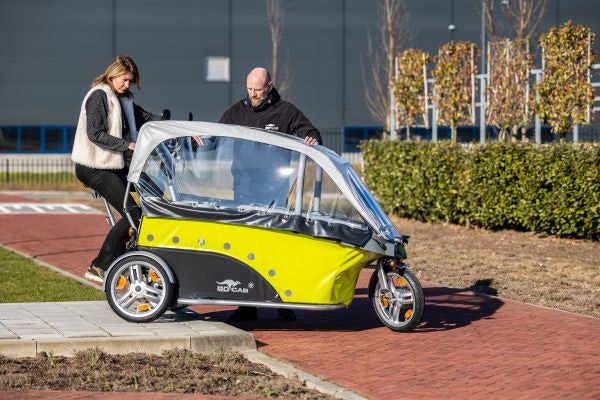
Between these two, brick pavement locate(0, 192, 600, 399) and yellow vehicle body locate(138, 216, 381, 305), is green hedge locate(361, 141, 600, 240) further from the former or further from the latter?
yellow vehicle body locate(138, 216, 381, 305)

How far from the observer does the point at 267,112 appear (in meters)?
9.83

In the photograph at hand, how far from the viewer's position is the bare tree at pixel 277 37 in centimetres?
4688

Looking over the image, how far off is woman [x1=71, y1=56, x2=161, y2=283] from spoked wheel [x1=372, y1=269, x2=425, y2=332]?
2.09 meters

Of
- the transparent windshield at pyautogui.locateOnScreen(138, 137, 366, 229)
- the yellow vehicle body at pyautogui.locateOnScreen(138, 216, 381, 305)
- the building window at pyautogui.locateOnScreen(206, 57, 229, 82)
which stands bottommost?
the yellow vehicle body at pyautogui.locateOnScreen(138, 216, 381, 305)

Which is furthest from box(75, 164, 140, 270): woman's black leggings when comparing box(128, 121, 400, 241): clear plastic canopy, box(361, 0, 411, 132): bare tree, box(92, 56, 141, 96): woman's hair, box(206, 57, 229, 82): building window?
box(206, 57, 229, 82): building window

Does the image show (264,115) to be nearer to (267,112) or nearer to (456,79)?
(267,112)

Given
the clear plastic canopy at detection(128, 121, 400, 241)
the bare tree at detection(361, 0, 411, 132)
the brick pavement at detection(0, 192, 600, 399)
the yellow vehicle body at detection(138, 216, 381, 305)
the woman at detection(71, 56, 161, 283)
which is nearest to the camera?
the brick pavement at detection(0, 192, 600, 399)

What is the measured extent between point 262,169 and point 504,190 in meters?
9.56

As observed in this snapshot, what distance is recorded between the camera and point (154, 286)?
29.6 ft

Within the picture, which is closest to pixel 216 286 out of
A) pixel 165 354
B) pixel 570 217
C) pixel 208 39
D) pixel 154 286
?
pixel 154 286

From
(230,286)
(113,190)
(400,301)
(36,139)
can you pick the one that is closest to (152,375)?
(230,286)

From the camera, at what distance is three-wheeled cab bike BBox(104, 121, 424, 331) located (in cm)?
887

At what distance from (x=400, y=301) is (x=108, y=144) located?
8.42 feet

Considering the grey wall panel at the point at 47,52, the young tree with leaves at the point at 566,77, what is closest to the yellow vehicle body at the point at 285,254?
the young tree with leaves at the point at 566,77
